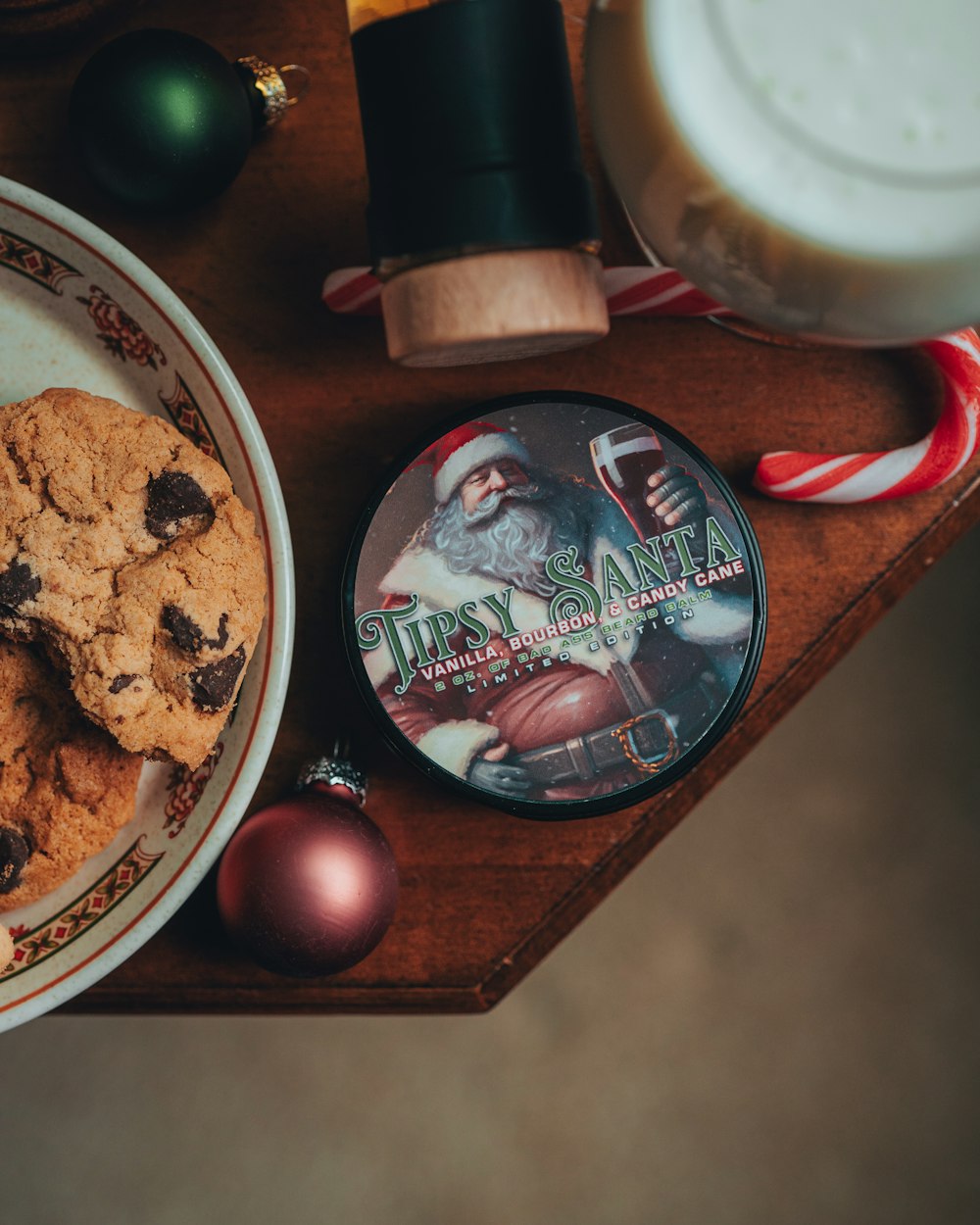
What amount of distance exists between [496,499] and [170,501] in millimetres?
231

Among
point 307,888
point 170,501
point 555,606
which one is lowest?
point 307,888

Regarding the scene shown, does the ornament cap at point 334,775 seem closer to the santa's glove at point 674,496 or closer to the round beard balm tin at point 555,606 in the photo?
the round beard balm tin at point 555,606

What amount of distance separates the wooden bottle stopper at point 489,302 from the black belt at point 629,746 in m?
0.29

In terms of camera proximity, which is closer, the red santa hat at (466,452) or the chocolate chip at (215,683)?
the chocolate chip at (215,683)

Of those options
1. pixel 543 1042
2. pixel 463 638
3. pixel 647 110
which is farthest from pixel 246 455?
pixel 543 1042

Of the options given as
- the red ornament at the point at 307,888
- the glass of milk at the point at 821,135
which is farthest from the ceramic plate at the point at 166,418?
the glass of milk at the point at 821,135

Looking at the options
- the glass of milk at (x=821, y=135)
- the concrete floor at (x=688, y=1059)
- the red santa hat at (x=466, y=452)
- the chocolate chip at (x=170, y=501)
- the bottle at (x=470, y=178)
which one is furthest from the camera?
the concrete floor at (x=688, y=1059)

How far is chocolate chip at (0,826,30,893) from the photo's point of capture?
0.66m

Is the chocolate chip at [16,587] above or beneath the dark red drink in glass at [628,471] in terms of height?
above

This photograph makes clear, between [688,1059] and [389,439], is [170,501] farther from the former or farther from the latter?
[688,1059]

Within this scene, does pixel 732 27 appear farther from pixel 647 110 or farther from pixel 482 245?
pixel 482 245

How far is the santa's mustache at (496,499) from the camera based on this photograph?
73 cm

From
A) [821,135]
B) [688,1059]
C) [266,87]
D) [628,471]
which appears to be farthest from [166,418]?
[688,1059]

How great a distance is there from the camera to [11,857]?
0.66 m
